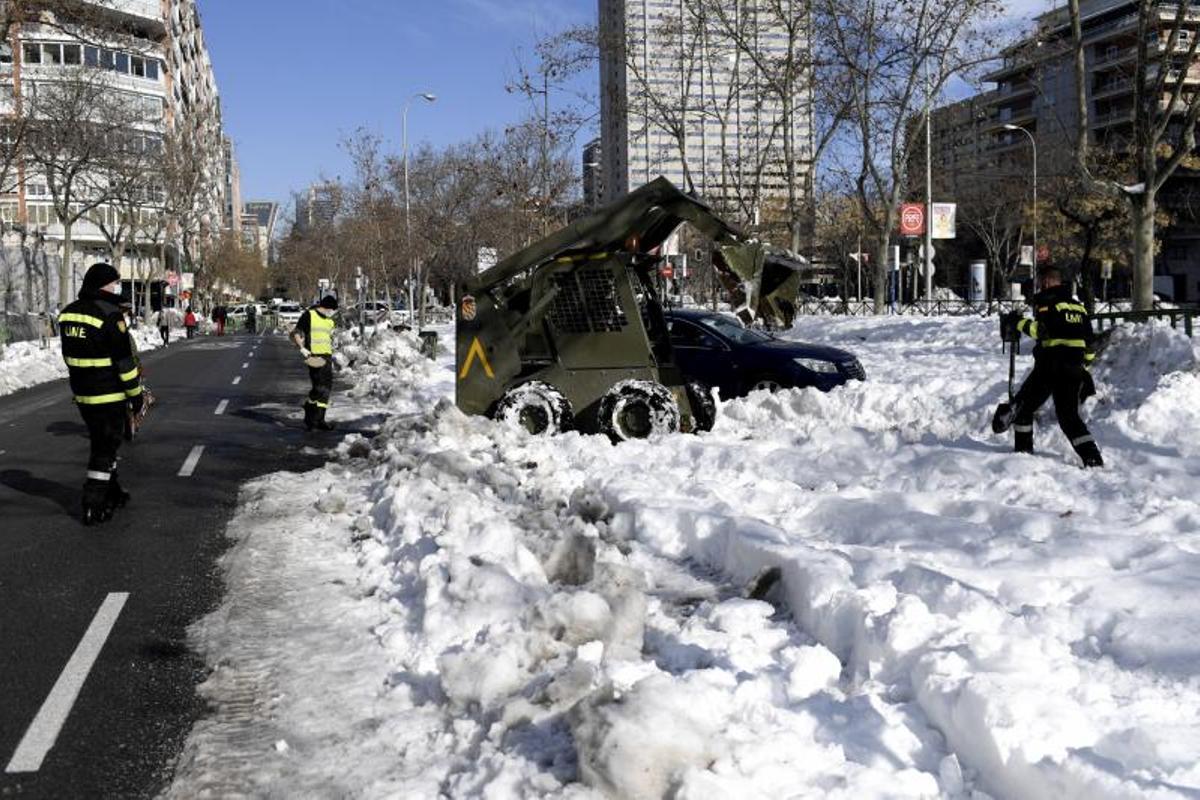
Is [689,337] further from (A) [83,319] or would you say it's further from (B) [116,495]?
(A) [83,319]

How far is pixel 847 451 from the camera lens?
31.9 feet

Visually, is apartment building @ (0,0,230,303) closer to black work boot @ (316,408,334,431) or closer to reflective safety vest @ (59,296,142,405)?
black work boot @ (316,408,334,431)

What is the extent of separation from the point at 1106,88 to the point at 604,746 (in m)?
81.3

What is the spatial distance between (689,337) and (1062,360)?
586 centimetres

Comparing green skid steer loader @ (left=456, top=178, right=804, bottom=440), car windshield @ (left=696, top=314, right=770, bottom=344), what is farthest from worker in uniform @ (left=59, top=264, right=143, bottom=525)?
car windshield @ (left=696, top=314, right=770, bottom=344)

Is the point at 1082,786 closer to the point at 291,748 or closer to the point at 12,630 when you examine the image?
the point at 291,748

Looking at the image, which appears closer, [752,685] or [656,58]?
[752,685]

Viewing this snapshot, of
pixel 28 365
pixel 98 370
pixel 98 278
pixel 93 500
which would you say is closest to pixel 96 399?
pixel 98 370

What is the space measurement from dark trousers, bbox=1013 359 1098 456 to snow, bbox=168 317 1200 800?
332 millimetres

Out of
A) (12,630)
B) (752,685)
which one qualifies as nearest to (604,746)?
(752,685)

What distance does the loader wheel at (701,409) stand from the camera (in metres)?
11.5

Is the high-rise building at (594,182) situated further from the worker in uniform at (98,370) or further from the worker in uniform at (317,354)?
the worker in uniform at (98,370)

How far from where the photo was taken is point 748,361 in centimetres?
1353

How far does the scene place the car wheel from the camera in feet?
44.1
